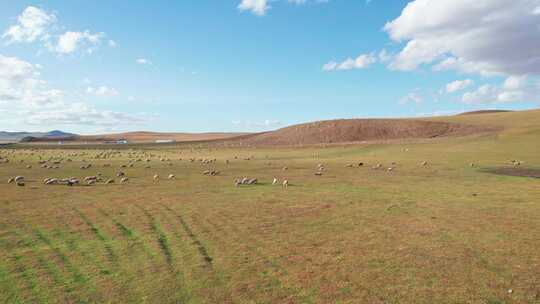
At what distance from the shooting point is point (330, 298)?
7.23 m

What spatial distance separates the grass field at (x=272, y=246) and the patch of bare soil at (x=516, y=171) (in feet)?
22.5

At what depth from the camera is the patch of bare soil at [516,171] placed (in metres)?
26.0

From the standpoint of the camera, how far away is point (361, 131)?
97.9 meters

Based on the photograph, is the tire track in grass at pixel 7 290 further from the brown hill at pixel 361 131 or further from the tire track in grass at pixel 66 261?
the brown hill at pixel 361 131

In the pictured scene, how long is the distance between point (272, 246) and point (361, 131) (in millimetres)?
90906

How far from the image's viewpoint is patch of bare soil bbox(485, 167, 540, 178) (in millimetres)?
26000

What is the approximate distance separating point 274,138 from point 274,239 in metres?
99.0

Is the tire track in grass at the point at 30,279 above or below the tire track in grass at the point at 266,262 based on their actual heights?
above

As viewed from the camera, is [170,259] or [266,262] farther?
[170,259]

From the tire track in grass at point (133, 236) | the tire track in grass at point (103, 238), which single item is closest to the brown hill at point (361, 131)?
the tire track in grass at point (103, 238)

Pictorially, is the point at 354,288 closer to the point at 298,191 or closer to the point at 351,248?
the point at 351,248

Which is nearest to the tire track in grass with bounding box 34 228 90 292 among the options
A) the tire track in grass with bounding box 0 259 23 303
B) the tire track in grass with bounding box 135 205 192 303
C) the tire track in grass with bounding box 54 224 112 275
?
the tire track in grass with bounding box 54 224 112 275

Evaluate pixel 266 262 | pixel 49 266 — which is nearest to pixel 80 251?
pixel 49 266

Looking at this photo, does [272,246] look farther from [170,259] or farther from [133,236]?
[133,236]
